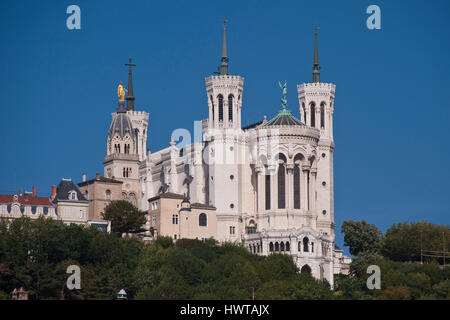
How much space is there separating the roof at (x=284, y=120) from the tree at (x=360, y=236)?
64.8 ft

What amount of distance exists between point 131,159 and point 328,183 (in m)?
29.7

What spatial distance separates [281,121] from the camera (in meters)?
178

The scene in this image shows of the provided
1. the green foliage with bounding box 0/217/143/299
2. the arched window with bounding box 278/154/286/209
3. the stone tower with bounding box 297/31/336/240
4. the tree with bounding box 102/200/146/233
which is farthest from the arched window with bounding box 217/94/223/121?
the green foliage with bounding box 0/217/143/299

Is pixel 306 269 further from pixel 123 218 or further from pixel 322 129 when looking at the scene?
pixel 322 129

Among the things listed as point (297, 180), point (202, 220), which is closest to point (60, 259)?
point (202, 220)

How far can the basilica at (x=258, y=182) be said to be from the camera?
172875 mm

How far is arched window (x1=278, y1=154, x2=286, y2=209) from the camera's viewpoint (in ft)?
575

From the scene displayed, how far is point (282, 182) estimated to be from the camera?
175750 mm

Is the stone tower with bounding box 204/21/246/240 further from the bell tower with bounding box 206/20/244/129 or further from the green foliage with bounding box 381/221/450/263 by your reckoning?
the green foliage with bounding box 381/221/450/263

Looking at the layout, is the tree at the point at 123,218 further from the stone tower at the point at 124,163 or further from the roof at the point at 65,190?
the stone tower at the point at 124,163

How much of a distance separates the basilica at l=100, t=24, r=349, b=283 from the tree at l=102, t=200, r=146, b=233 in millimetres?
2018

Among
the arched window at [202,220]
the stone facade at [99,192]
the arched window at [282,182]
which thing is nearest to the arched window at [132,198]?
the stone facade at [99,192]
